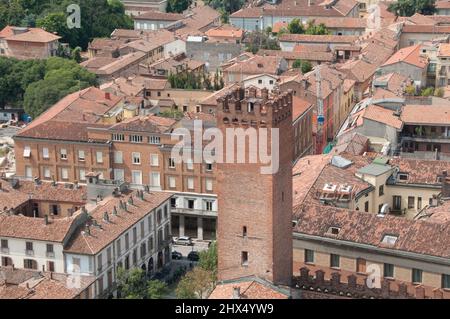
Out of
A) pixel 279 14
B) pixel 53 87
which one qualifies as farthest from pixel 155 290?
pixel 279 14

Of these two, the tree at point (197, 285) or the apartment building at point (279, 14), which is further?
the apartment building at point (279, 14)

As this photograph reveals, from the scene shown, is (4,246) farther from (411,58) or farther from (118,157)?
(411,58)

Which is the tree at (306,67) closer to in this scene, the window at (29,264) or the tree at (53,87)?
the tree at (53,87)

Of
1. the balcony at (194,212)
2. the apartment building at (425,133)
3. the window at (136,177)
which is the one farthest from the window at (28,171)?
the apartment building at (425,133)

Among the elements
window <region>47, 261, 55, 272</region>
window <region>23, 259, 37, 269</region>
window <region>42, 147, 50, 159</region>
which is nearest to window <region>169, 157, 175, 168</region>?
window <region>42, 147, 50, 159</region>

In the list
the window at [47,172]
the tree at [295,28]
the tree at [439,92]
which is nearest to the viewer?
the window at [47,172]

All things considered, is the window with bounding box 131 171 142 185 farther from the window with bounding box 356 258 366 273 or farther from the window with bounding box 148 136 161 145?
the window with bounding box 356 258 366 273
